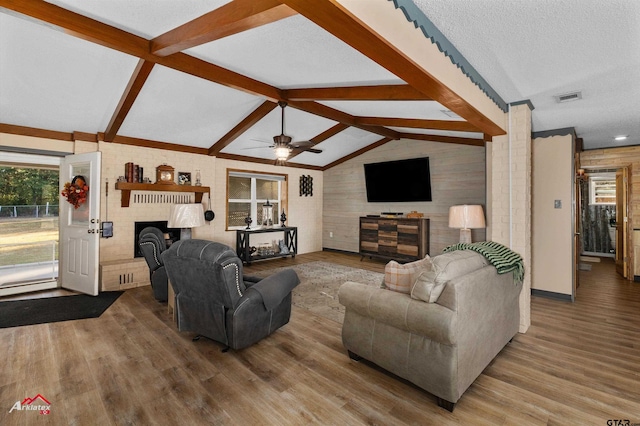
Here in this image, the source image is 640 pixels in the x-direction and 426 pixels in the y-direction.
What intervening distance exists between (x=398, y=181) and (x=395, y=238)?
1.33m

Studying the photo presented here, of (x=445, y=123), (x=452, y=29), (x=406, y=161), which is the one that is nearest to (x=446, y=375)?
(x=452, y=29)

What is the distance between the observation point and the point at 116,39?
255cm

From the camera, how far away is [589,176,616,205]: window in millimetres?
7156

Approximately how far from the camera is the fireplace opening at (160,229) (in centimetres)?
494

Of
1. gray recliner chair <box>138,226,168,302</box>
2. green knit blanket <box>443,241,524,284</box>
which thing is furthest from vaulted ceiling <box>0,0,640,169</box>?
gray recliner chair <box>138,226,168,302</box>

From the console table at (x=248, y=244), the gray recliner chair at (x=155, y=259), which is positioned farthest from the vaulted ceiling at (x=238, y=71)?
the console table at (x=248, y=244)

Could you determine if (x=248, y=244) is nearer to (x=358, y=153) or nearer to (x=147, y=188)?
(x=147, y=188)

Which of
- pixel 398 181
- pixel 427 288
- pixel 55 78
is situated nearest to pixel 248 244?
pixel 398 181

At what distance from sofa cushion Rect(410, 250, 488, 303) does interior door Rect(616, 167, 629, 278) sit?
5.07 metres

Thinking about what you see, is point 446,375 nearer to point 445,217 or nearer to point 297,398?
point 297,398

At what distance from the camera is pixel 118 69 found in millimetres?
3170

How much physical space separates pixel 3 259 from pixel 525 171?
7985 mm

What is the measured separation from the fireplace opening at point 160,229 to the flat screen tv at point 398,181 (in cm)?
435

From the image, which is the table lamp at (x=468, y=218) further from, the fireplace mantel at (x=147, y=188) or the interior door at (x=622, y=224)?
the fireplace mantel at (x=147, y=188)
